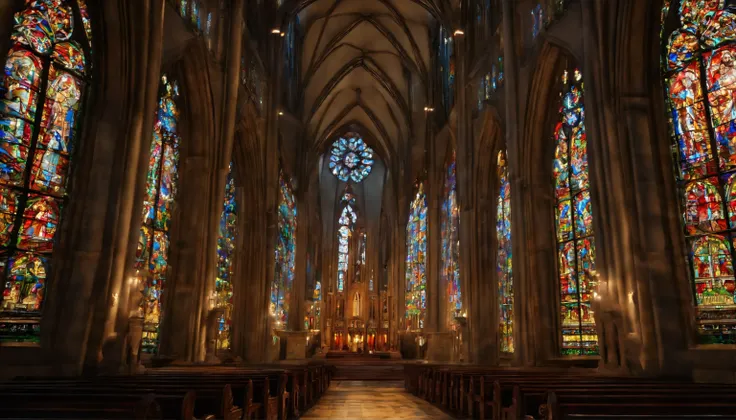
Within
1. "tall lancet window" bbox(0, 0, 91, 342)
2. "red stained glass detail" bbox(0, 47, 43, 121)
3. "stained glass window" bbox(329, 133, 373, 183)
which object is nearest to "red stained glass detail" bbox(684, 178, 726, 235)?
"tall lancet window" bbox(0, 0, 91, 342)

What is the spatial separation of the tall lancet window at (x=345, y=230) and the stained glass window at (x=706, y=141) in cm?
3460

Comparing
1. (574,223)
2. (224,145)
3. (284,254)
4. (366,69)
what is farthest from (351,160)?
(574,223)

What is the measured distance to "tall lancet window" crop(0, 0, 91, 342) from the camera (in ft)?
30.8

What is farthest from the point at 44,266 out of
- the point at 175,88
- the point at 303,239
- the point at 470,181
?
the point at 303,239

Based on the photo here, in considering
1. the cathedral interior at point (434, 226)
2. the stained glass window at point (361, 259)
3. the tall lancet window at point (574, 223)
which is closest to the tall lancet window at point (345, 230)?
the stained glass window at point (361, 259)

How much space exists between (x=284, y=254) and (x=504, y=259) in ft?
47.0

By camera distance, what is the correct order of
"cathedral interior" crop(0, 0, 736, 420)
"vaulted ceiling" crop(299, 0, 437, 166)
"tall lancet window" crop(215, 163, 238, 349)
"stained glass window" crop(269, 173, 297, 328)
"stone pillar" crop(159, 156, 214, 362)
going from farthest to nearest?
"vaulted ceiling" crop(299, 0, 437, 166)
"stained glass window" crop(269, 173, 297, 328)
"tall lancet window" crop(215, 163, 238, 349)
"stone pillar" crop(159, 156, 214, 362)
"cathedral interior" crop(0, 0, 736, 420)

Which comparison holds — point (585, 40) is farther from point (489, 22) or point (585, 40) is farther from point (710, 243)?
point (489, 22)

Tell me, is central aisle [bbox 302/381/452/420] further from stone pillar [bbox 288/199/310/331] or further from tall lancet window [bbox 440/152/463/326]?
stone pillar [bbox 288/199/310/331]

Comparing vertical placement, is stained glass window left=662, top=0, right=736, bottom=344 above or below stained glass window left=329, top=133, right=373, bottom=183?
below

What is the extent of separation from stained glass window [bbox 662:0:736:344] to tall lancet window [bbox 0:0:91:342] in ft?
40.4

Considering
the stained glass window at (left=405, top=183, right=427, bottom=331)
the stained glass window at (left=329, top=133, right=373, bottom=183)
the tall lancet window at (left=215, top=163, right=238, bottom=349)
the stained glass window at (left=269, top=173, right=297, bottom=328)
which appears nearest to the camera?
the tall lancet window at (left=215, top=163, right=238, bottom=349)

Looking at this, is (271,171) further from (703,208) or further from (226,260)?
(703,208)

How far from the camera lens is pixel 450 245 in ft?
85.0
